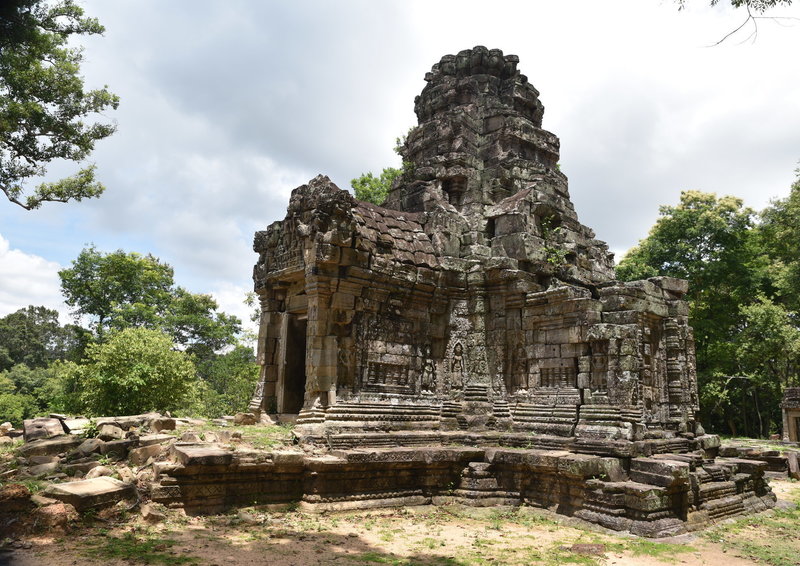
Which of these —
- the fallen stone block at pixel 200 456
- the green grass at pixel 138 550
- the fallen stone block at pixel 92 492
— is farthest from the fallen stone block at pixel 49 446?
the green grass at pixel 138 550

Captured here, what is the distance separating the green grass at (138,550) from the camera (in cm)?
538

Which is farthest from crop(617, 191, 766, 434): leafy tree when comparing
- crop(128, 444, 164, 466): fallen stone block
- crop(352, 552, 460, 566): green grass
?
crop(128, 444, 164, 466): fallen stone block

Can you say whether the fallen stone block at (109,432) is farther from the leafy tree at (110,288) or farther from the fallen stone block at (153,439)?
the leafy tree at (110,288)

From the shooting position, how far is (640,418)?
9281mm

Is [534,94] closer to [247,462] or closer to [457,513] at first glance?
[457,513]

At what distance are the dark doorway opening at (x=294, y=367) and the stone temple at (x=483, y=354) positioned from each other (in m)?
0.04

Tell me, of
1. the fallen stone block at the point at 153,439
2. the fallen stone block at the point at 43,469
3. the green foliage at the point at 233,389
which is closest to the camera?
the fallen stone block at the point at 43,469

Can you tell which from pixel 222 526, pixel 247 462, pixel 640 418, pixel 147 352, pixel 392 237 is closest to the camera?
pixel 222 526

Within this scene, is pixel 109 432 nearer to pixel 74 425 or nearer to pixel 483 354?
pixel 74 425

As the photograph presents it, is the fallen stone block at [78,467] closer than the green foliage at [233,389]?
Yes

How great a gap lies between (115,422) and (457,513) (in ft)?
18.2

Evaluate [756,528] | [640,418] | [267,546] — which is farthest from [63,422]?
[756,528]

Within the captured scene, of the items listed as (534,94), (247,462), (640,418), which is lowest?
(247,462)

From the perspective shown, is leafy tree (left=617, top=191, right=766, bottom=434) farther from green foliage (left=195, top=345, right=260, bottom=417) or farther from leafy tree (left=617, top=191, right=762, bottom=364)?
green foliage (left=195, top=345, right=260, bottom=417)
